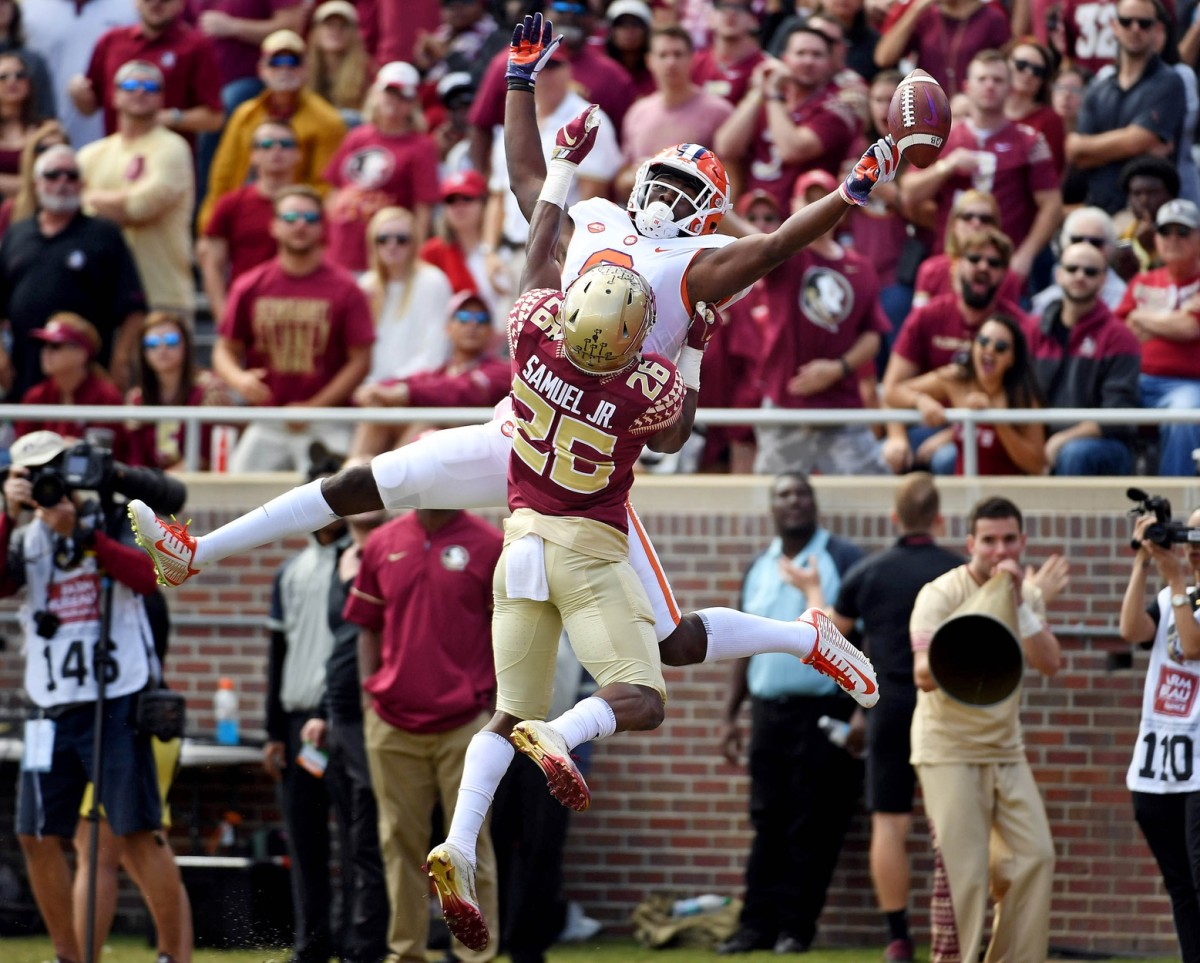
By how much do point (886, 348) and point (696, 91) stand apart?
6.21ft

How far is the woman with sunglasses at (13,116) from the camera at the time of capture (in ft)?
45.7

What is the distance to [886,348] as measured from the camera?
40.0 feet

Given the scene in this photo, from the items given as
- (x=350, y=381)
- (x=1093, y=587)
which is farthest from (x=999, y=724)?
(x=350, y=381)

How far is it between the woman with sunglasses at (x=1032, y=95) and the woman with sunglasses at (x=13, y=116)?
6.11 m

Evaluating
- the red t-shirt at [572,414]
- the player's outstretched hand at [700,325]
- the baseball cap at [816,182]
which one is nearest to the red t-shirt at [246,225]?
the baseball cap at [816,182]

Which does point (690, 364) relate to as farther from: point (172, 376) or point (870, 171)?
point (172, 376)

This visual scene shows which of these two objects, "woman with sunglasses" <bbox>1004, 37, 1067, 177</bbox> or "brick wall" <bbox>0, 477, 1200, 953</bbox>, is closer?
"brick wall" <bbox>0, 477, 1200, 953</bbox>

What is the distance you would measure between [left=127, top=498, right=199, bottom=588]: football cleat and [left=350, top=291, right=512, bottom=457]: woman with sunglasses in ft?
11.7

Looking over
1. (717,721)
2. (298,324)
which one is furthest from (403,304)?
(717,721)

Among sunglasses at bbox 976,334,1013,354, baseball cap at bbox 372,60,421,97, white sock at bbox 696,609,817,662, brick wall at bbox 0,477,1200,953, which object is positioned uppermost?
baseball cap at bbox 372,60,421,97

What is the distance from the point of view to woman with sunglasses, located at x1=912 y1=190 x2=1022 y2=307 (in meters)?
11.1

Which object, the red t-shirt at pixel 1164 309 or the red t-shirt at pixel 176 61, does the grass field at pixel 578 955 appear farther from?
the red t-shirt at pixel 176 61

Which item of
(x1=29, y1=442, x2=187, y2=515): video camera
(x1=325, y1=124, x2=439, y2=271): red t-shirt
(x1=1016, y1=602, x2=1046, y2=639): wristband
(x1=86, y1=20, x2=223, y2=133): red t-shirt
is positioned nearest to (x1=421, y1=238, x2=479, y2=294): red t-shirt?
(x1=325, y1=124, x2=439, y2=271): red t-shirt

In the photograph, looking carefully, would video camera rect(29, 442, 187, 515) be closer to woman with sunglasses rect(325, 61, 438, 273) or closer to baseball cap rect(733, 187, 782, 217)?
baseball cap rect(733, 187, 782, 217)
